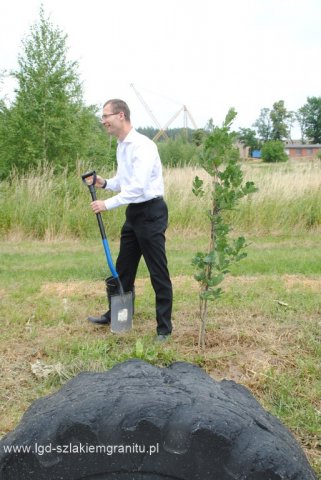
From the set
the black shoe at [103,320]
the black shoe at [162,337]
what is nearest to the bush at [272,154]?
the black shoe at [103,320]

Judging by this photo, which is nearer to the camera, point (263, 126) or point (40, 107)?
point (40, 107)

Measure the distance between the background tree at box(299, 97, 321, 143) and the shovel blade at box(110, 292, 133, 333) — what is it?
92.3 metres

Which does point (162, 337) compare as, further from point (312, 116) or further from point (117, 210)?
point (312, 116)

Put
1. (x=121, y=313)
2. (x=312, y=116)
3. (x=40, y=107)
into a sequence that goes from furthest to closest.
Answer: (x=312, y=116) → (x=40, y=107) → (x=121, y=313)

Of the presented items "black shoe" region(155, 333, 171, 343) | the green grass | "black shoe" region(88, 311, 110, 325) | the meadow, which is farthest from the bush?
"black shoe" region(155, 333, 171, 343)

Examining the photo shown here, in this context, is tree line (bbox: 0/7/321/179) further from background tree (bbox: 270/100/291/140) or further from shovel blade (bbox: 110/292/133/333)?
background tree (bbox: 270/100/291/140)

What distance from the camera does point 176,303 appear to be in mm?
5707

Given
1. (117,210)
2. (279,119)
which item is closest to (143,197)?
(117,210)

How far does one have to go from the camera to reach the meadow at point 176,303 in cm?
381

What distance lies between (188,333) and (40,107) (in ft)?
39.5

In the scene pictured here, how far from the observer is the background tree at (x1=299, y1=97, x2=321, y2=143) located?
3607 inches

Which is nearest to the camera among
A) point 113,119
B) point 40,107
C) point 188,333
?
point 113,119

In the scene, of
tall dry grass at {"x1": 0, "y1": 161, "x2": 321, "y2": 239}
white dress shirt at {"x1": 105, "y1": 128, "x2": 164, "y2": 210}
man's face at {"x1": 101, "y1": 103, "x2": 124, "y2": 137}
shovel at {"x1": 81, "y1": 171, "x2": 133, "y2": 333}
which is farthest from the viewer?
tall dry grass at {"x1": 0, "y1": 161, "x2": 321, "y2": 239}

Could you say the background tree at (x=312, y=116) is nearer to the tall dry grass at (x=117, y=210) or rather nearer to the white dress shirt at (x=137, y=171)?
the tall dry grass at (x=117, y=210)
